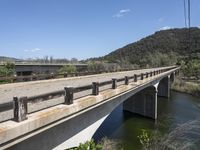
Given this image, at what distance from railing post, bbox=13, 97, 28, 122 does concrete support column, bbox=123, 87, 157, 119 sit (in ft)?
92.4

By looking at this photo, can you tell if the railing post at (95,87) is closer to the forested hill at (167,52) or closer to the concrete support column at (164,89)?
the concrete support column at (164,89)

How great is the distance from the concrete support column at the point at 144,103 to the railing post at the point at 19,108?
28.2m

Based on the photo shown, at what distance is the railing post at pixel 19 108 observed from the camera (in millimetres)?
5605

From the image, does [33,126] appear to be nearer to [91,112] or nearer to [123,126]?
[91,112]

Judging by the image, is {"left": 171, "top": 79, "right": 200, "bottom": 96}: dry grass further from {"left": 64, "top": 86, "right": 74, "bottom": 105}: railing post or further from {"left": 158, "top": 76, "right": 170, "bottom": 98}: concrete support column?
{"left": 64, "top": 86, "right": 74, "bottom": 105}: railing post

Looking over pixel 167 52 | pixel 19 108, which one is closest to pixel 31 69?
pixel 19 108

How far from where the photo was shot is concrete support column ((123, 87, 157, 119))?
32.8 metres

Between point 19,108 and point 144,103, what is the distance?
→ 29840 millimetres

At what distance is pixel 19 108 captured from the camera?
573 cm

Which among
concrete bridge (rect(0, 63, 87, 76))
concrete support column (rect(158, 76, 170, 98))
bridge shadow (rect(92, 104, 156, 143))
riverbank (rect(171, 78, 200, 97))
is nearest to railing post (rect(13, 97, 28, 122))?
bridge shadow (rect(92, 104, 156, 143))

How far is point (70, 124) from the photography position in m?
8.62

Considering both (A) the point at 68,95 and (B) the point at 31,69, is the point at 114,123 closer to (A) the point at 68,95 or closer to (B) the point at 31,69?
(A) the point at 68,95

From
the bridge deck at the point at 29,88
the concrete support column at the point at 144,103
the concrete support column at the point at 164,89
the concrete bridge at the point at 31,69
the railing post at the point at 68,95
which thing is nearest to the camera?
the railing post at the point at 68,95

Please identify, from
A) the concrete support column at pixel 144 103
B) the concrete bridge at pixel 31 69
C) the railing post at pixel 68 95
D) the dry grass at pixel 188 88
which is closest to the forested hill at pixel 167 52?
the dry grass at pixel 188 88
